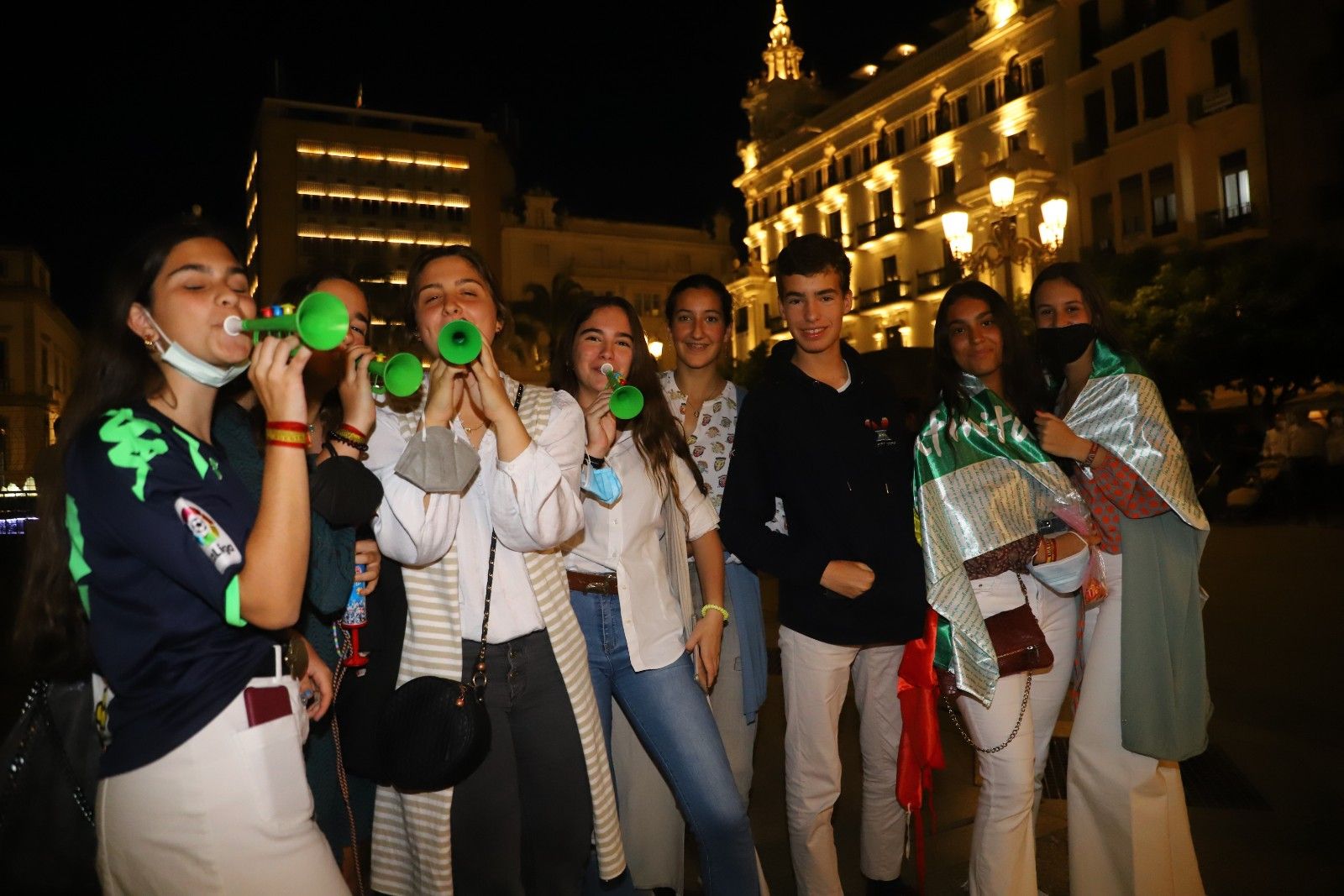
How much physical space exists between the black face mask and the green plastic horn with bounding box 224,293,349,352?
2.74m

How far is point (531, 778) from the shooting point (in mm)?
2566

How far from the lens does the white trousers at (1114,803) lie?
3096mm

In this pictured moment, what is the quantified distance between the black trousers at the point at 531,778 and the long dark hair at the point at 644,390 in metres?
0.91

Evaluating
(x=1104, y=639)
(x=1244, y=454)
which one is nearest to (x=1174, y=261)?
(x=1244, y=454)

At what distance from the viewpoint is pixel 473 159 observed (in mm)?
65500

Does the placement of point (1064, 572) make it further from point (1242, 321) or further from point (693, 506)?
point (1242, 321)

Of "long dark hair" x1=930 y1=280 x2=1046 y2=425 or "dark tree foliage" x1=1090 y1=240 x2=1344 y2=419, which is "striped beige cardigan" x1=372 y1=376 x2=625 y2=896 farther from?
"dark tree foliage" x1=1090 y1=240 x2=1344 y2=419

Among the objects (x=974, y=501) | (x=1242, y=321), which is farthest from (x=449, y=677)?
(x=1242, y=321)

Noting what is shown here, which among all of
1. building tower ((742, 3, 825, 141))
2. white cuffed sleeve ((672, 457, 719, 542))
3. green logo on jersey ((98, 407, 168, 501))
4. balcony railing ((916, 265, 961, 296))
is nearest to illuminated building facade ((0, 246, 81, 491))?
building tower ((742, 3, 825, 141))

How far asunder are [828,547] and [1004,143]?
35.2 meters

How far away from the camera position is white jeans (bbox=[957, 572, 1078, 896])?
298 cm

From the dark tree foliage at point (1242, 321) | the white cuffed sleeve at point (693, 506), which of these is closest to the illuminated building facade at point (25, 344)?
the dark tree foliage at point (1242, 321)

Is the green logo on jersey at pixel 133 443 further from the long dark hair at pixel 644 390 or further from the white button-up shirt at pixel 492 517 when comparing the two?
the long dark hair at pixel 644 390

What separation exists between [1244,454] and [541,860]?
73.0 ft
